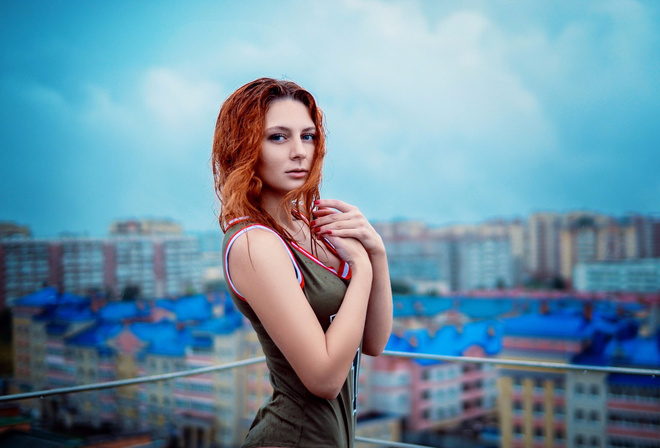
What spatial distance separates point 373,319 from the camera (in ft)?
2.97

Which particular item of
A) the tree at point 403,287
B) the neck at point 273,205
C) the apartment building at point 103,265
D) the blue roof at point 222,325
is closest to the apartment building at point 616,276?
the tree at point 403,287

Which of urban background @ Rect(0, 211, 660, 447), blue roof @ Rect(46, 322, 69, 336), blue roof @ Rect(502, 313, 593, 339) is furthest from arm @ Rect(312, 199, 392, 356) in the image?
blue roof @ Rect(502, 313, 593, 339)

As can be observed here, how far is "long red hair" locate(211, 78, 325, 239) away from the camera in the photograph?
0.82m

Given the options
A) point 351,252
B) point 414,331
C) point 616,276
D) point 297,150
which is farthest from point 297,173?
point 616,276

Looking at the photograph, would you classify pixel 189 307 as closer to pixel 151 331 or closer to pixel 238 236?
pixel 151 331

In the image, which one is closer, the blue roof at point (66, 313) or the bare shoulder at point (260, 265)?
the bare shoulder at point (260, 265)

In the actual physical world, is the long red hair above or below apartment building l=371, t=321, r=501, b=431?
above

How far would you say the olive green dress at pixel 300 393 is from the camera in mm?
787

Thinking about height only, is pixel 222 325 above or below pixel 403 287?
below

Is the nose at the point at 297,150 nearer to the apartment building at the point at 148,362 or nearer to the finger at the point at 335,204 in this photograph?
the finger at the point at 335,204

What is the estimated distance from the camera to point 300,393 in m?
0.80

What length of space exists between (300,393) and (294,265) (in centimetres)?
19

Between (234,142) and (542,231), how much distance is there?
120ft

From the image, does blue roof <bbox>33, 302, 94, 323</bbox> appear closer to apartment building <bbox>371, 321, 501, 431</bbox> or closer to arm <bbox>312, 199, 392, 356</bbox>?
apartment building <bbox>371, 321, 501, 431</bbox>
